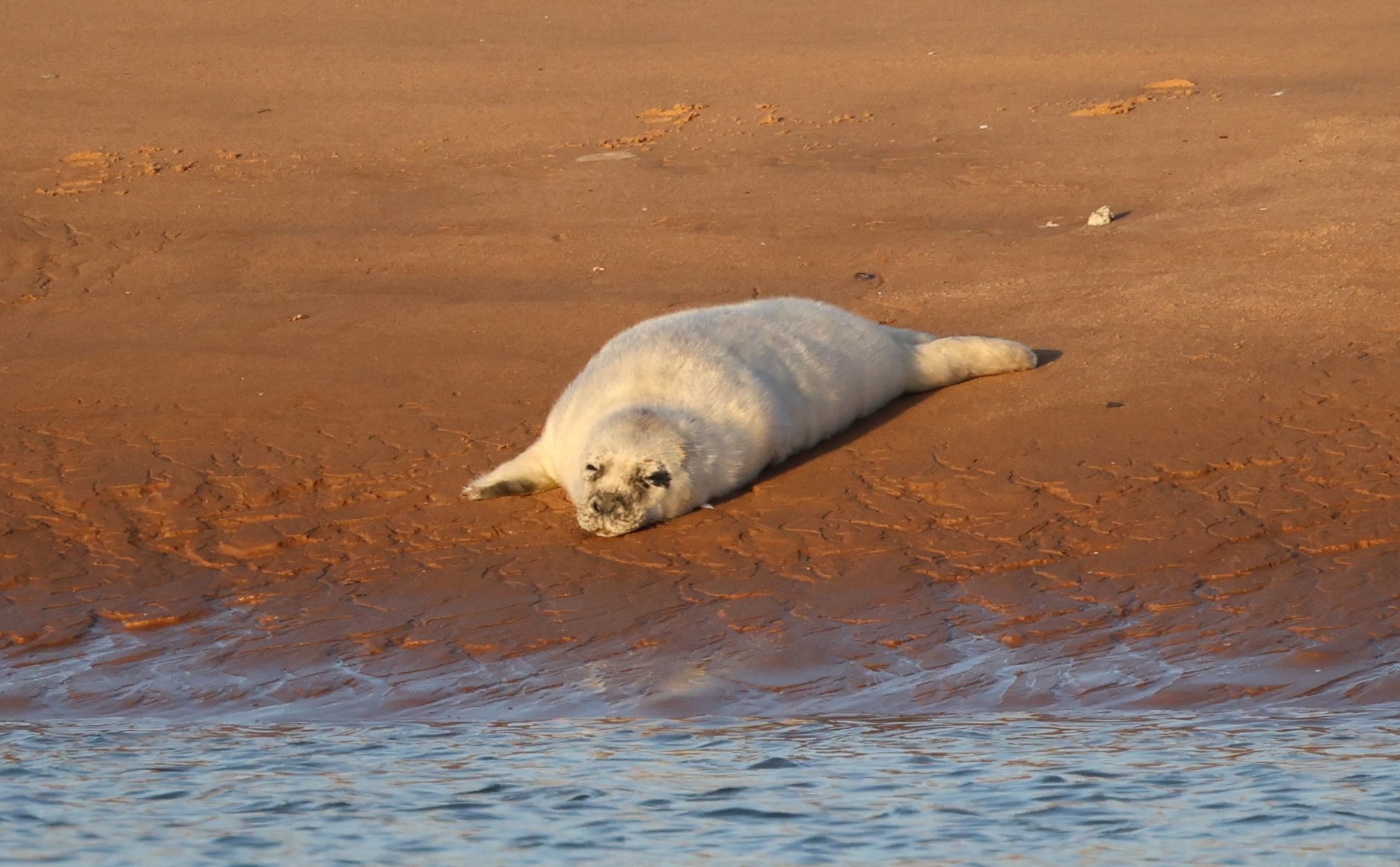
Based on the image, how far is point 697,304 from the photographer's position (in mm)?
8891

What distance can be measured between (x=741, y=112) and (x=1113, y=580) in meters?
7.90

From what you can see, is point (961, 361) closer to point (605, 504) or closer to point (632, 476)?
point (632, 476)

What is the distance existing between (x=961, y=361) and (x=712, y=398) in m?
1.19

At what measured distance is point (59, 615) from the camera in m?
6.29

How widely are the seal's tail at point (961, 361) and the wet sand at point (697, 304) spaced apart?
0.07 meters

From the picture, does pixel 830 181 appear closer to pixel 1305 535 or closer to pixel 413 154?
pixel 413 154

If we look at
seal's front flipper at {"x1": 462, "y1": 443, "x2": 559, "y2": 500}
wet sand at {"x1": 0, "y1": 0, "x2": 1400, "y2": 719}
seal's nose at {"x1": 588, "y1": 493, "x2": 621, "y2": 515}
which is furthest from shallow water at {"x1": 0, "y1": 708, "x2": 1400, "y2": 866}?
seal's front flipper at {"x1": 462, "y1": 443, "x2": 559, "y2": 500}

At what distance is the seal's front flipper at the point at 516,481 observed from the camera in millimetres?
6895

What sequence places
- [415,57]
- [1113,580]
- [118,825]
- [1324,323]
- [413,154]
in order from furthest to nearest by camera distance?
[415,57] < [413,154] < [1324,323] < [1113,580] < [118,825]

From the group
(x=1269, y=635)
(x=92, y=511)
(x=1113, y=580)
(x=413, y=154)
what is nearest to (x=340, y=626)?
(x=92, y=511)

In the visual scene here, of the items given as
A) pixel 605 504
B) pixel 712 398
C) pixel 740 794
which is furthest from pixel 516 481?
pixel 740 794

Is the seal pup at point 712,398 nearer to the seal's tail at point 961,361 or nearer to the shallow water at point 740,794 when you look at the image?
the seal's tail at point 961,361

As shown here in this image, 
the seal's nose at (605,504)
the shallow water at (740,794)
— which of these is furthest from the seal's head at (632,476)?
the shallow water at (740,794)

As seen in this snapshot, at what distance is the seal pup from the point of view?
21.7 feet
